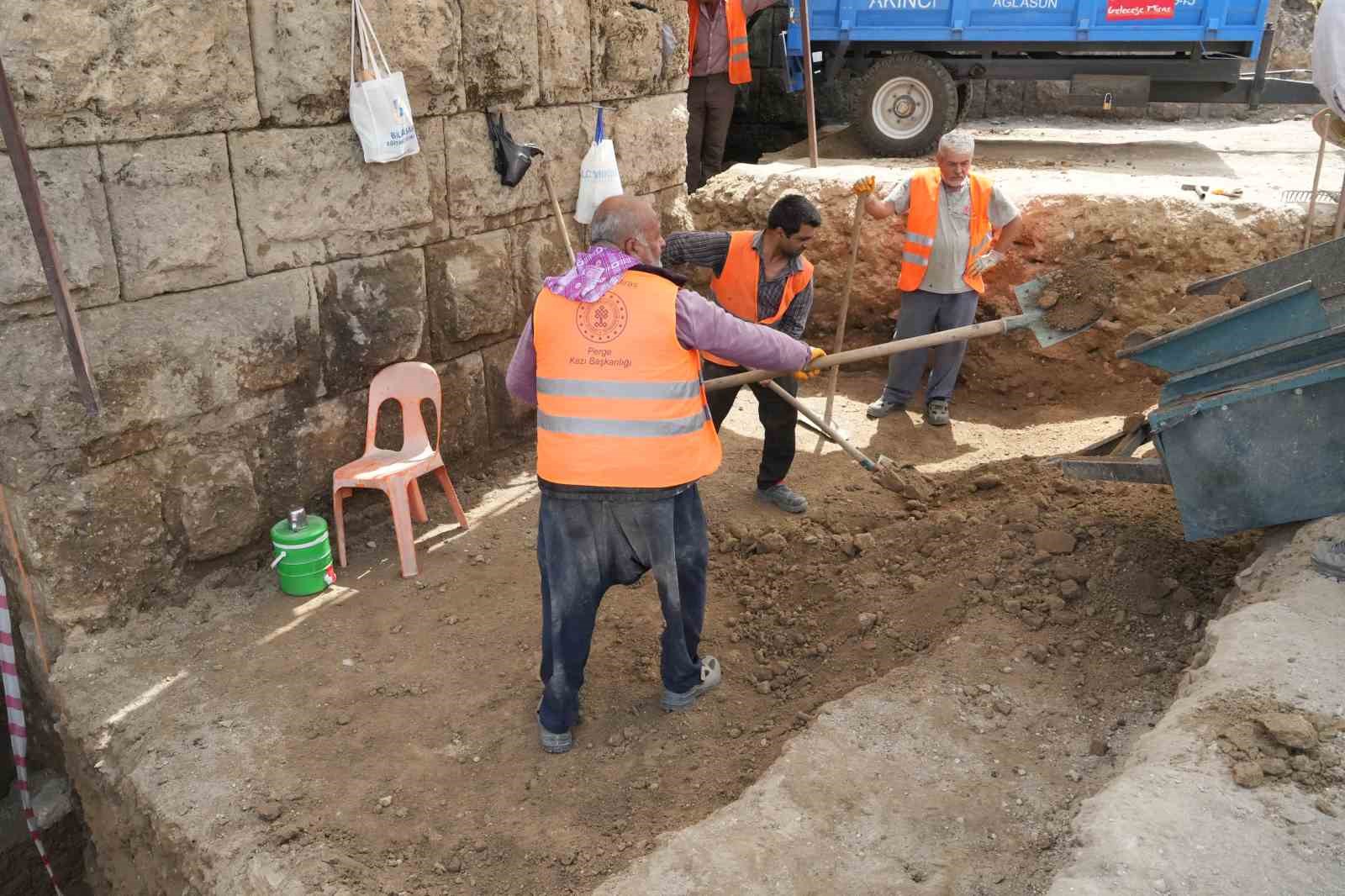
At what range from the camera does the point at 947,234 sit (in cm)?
568

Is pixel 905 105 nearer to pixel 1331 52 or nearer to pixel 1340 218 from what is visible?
pixel 1340 218

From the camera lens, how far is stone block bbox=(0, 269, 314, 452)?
3529mm

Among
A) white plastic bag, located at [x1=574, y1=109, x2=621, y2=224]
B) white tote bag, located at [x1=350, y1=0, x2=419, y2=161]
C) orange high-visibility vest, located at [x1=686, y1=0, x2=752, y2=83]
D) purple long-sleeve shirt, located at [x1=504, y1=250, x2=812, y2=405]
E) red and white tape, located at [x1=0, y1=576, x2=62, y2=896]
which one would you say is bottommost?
red and white tape, located at [x1=0, y1=576, x2=62, y2=896]

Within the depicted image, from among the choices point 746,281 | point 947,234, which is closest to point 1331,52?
point 947,234

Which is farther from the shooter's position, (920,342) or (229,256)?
(229,256)

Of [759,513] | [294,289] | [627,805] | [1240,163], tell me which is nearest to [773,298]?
[759,513]

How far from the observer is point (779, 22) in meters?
10.6

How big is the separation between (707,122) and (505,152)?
4.23 metres

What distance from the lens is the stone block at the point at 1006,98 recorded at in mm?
11148

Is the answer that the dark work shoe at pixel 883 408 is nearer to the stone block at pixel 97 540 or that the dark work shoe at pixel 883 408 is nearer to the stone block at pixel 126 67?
the stone block at pixel 126 67

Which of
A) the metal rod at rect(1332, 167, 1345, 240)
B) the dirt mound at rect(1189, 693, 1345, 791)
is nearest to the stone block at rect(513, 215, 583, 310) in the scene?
the dirt mound at rect(1189, 693, 1345, 791)

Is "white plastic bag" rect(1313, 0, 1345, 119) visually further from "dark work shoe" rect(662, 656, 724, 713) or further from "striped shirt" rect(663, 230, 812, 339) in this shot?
"dark work shoe" rect(662, 656, 724, 713)

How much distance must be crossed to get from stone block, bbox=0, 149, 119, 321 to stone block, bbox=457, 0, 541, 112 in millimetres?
1732

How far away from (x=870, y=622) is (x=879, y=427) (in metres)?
2.43
